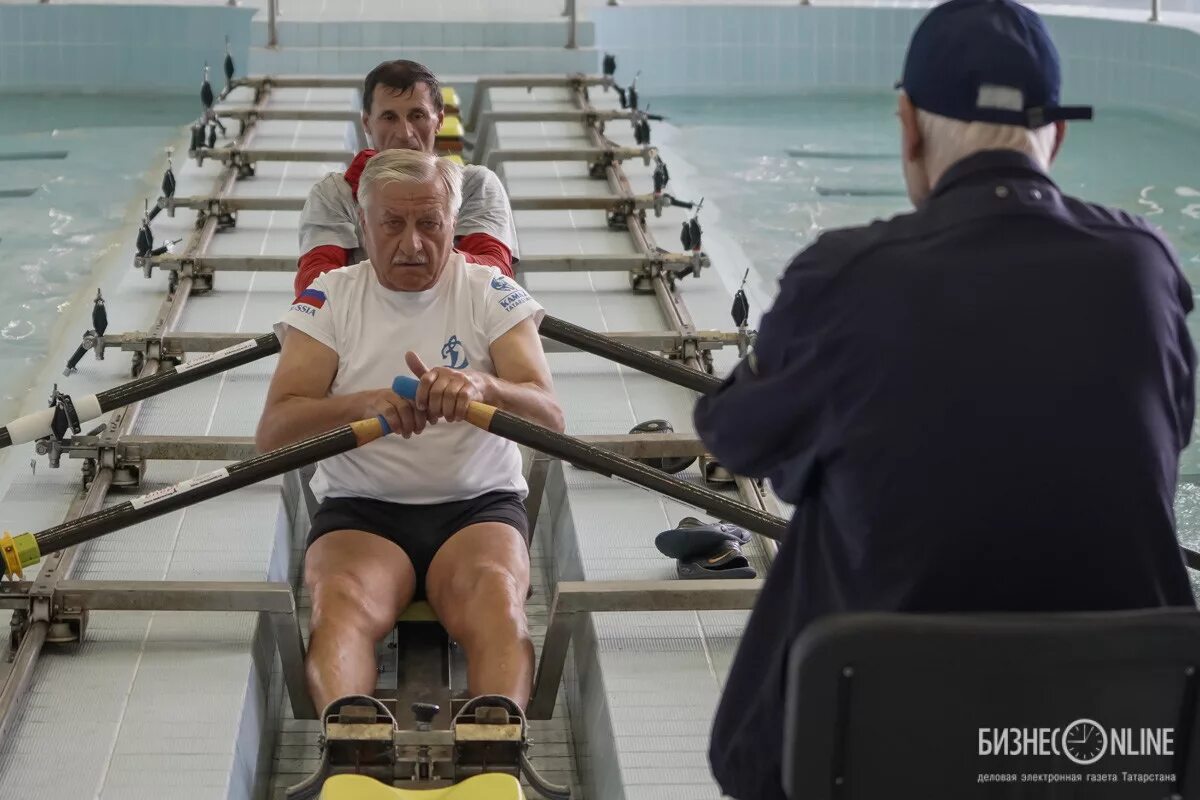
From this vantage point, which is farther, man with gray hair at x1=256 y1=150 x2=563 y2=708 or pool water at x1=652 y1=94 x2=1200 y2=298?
pool water at x1=652 y1=94 x2=1200 y2=298

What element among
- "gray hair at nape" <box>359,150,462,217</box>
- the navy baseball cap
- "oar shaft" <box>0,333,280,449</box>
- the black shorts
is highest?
the navy baseball cap

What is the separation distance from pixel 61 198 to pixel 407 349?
520cm

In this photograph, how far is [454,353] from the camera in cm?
272

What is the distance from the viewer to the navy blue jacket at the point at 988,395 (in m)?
1.30

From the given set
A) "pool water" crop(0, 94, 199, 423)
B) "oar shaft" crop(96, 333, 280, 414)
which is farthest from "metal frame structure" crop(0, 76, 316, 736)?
"pool water" crop(0, 94, 199, 423)

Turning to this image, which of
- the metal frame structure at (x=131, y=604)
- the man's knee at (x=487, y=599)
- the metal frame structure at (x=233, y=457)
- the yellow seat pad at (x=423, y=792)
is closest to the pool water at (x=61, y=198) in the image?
the metal frame structure at (x=233, y=457)

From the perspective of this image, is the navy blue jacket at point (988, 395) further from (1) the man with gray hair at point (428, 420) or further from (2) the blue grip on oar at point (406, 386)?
(1) the man with gray hair at point (428, 420)

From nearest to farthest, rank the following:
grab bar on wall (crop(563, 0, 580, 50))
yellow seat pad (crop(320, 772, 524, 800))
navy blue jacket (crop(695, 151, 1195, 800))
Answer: navy blue jacket (crop(695, 151, 1195, 800)) → yellow seat pad (crop(320, 772, 524, 800)) → grab bar on wall (crop(563, 0, 580, 50))

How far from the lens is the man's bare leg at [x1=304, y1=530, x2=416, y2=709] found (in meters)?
2.40

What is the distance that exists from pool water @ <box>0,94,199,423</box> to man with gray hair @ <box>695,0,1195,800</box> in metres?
3.60

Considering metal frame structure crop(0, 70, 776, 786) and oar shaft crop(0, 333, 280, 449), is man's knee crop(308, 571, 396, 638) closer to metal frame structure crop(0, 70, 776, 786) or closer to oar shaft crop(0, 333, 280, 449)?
metal frame structure crop(0, 70, 776, 786)

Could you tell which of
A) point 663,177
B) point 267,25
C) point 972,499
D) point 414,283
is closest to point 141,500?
point 414,283

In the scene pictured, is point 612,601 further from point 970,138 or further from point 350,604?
point 970,138

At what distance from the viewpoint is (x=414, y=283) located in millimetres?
2695
